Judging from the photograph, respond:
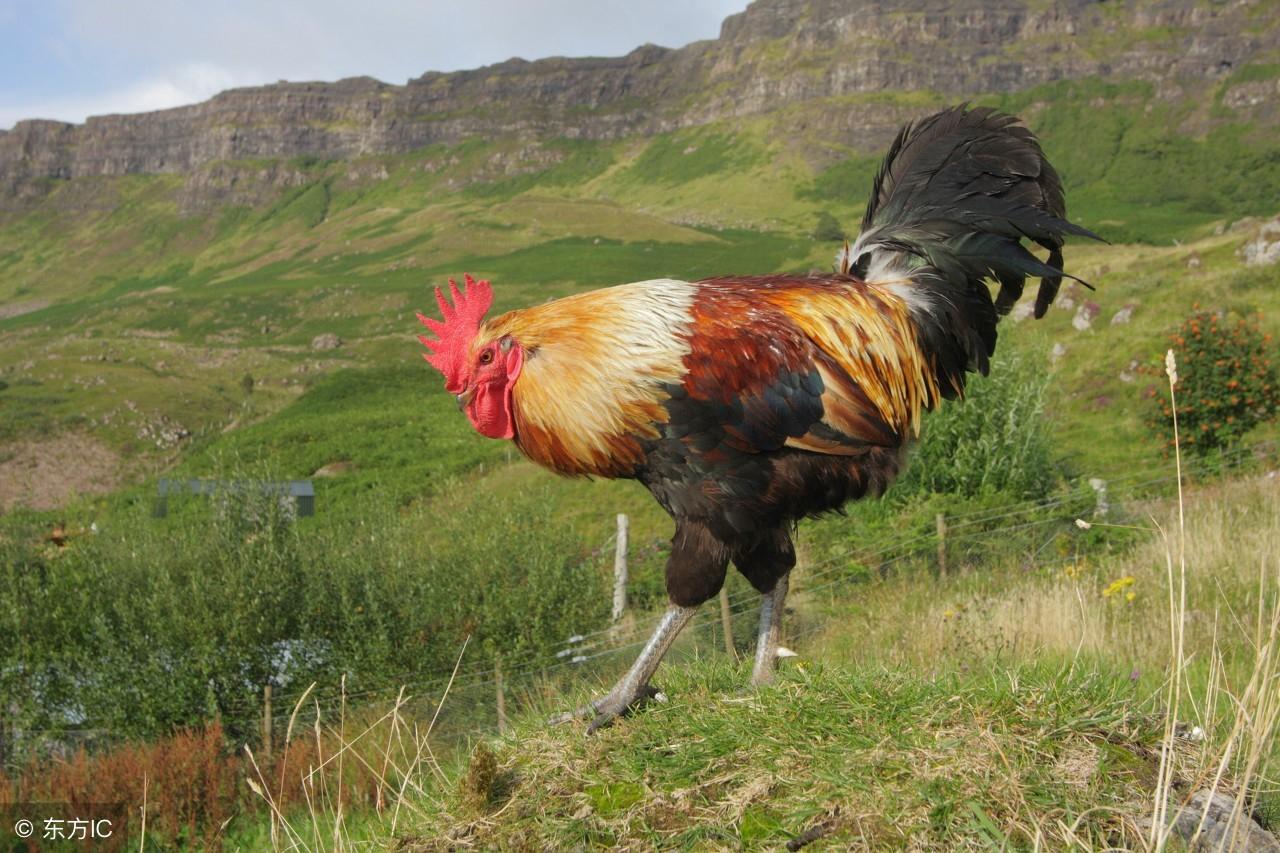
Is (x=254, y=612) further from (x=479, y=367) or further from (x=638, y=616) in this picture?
(x=479, y=367)

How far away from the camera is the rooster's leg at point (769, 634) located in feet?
17.4

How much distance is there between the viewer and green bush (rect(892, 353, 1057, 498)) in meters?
15.2

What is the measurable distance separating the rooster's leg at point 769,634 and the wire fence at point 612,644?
506 centimetres

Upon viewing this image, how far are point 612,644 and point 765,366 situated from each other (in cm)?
902

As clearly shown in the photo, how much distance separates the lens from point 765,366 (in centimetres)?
496

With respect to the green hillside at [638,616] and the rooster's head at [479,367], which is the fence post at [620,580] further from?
the rooster's head at [479,367]

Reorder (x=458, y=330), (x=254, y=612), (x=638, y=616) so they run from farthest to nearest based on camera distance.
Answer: (x=638, y=616), (x=254, y=612), (x=458, y=330)

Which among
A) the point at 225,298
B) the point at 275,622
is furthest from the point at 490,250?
the point at 275,622

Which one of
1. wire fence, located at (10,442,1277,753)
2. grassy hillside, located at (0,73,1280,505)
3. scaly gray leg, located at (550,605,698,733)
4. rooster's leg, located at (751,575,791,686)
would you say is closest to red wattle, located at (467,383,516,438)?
scaly gray leg, located at (550,605,698,733)

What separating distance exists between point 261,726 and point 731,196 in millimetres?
150993

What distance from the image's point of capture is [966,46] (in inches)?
7726

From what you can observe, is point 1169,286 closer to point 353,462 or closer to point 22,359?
point 353,462

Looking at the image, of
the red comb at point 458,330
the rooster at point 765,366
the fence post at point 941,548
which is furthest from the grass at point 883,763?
the fence post at point 941,548

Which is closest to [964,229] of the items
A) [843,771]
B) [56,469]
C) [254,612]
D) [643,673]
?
[643,673]
